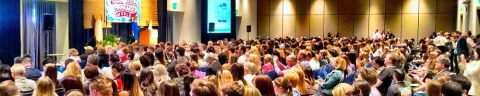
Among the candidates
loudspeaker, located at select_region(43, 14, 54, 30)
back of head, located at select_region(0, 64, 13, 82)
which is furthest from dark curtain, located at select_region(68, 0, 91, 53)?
back of head, located at select_region(0, 64, 13, 82)

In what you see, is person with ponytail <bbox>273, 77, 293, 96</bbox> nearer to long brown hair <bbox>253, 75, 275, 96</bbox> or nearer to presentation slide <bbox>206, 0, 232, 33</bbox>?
long brown hair <bbox>253, 75, 275, 96</bbox>

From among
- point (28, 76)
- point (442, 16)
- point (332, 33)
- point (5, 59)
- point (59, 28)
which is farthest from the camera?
point (332, 33)

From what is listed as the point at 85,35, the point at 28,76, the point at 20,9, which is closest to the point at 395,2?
the point at 85,35

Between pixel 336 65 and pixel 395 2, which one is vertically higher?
pixel 395 2

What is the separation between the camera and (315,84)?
794cm

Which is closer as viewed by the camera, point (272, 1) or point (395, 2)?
point (395, 2)

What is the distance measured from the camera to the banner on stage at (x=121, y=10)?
50.3ft

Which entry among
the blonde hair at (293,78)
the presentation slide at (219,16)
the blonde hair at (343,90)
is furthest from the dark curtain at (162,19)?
the blonde hair at (343,90)

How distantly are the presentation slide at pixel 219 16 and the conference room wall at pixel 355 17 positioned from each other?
5834mm

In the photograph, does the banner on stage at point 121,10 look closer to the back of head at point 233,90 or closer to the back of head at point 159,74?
the back of head at point 159,74

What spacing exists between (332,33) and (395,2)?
3.28 meters

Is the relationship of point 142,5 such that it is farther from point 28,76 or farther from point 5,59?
point 28,76

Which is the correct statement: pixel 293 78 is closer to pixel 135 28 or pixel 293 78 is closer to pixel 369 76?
pixel 369 76

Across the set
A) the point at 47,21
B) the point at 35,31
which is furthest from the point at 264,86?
the point at 35,31
